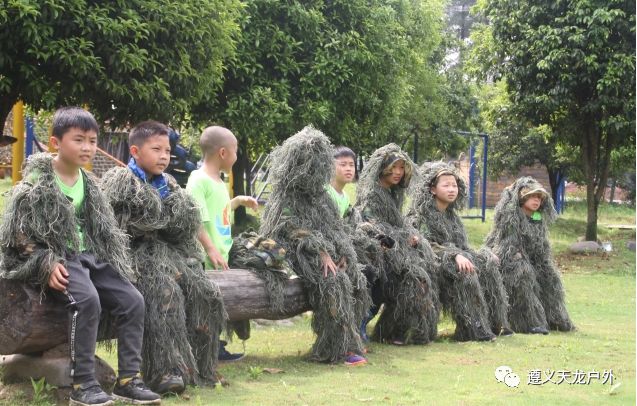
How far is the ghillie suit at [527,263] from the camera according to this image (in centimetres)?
790

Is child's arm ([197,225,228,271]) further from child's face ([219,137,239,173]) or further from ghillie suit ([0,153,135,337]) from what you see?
ghillie suit ([0,153,135,337])

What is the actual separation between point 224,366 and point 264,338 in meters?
1.45

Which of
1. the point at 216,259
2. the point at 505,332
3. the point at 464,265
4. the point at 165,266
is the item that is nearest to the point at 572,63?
the point at 505,332

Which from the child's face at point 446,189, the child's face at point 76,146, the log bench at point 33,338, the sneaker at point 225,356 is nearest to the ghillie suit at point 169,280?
the log bench at point 33,338

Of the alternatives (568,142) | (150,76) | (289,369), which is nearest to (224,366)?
(289,369)

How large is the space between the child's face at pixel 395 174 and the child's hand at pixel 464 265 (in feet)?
2.76

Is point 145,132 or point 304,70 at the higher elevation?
point 304,70

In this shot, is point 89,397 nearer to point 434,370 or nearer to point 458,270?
point 434,370

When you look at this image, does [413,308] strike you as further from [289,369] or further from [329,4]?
[329,4]

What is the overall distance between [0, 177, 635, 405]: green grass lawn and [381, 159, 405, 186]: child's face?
1.36 m

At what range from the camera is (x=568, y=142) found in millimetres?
17844

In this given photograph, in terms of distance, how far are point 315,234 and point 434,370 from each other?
4.18ft

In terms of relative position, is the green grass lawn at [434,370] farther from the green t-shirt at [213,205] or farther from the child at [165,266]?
the green t-shirt at [213,205]

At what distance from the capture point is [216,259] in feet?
19.2
